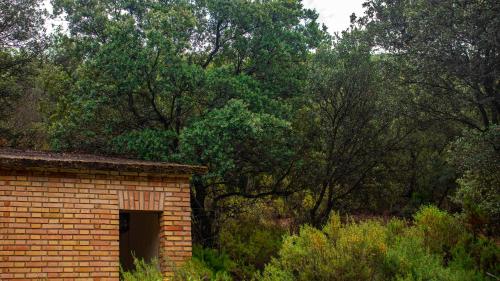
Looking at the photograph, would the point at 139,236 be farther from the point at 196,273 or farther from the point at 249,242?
the point at 249,242

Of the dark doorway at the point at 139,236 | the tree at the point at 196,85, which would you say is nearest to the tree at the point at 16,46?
the tree at the point at 196,85

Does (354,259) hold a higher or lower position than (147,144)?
lower

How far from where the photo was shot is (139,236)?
13992mm

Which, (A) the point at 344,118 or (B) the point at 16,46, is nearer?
(A) the point at 344,118

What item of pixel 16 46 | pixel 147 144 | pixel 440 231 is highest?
pixel 16 46

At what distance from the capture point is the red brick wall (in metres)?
10.2

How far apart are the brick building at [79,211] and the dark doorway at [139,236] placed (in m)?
0.56

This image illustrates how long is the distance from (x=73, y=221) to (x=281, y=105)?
24.4 ft

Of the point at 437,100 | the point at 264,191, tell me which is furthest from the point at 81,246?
the point at 437,100

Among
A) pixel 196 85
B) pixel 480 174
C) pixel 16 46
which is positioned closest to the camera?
pixel 480 174

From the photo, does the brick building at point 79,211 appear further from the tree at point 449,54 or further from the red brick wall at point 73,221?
the tree at point 449,54

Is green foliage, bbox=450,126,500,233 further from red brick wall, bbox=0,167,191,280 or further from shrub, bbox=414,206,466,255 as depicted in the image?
red brick wall, bbox=0,167,191,280

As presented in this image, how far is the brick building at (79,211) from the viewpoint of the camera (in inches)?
400

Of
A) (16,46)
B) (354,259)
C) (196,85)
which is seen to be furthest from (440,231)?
(16,46)
